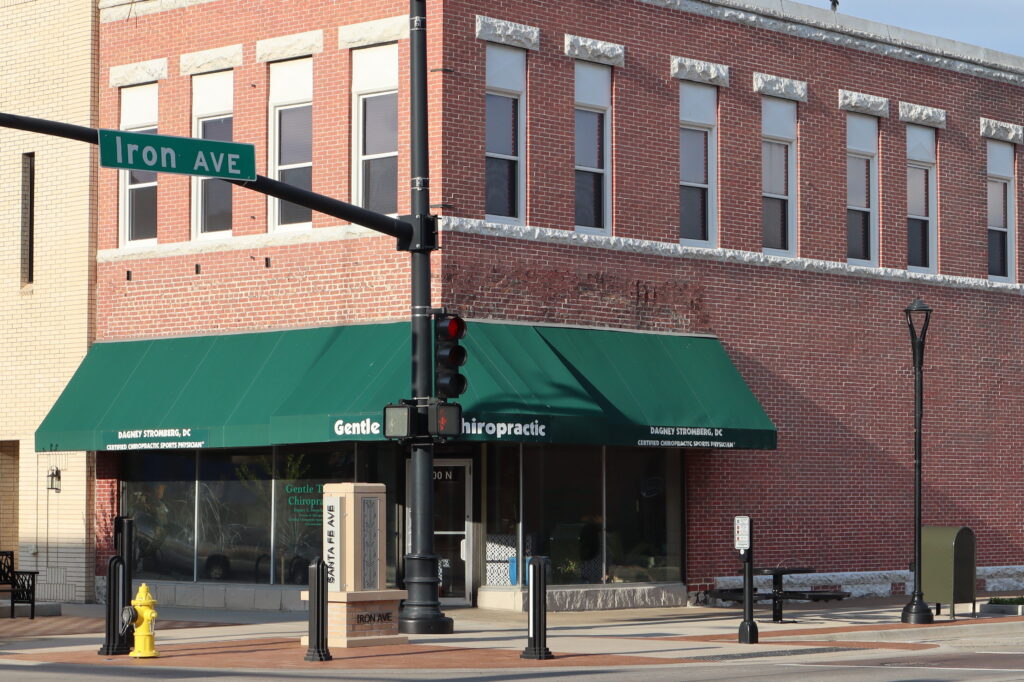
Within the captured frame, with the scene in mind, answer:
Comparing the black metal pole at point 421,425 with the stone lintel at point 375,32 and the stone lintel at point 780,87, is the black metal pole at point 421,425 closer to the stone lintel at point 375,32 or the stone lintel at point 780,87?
the stone lintel at point 375,32

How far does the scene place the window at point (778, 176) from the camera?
91.5ft

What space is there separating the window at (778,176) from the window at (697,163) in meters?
1.10

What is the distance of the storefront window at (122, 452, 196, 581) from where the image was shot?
26375mm

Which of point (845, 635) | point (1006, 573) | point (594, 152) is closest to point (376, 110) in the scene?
point (594, 152)

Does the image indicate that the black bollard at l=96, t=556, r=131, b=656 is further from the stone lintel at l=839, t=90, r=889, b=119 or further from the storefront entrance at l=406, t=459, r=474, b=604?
the stone lintel at l=839, t=90, r=889, b=119

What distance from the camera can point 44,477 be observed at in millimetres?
27438

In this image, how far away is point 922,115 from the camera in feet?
97.9

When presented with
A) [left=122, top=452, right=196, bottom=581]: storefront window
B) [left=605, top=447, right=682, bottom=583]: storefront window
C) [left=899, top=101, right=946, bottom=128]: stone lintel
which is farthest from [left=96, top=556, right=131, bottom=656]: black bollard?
[left=899, top=101, right=946, bottom=128]: stone lintel

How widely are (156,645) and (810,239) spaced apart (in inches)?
534

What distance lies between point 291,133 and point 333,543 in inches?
328

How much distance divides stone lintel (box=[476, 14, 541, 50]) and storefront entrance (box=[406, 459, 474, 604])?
619cm

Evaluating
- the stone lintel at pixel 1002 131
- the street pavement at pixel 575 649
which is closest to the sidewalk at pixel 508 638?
the street pavement at pixel 575 649

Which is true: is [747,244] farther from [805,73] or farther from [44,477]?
[44,477]

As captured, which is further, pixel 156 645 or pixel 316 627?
pixel 156 645
